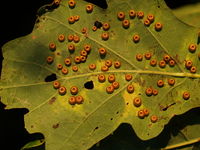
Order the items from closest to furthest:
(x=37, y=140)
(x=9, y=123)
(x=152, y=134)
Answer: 1. (x=152, y=134)
2. (x=37, y=140)
3. (x=9, y=123)

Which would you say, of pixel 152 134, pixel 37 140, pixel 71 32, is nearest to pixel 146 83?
pixel 152 134

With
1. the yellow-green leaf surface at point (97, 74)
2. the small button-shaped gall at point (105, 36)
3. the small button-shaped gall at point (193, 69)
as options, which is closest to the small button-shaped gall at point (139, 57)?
the yellow-green leaf surface at point (97, 74)

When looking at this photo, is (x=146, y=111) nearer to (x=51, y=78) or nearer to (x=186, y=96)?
(x=186, y=96)

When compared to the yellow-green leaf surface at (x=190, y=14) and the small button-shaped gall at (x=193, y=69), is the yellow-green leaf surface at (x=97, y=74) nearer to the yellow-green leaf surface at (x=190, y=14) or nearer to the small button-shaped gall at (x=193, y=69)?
the small button-shaped gall at (x=193, y=69)

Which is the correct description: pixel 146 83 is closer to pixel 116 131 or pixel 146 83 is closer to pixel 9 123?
pixel 116 131

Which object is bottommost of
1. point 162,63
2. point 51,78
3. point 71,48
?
point 51,78

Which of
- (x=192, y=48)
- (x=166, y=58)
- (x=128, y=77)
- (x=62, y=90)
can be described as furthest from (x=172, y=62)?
(x=62, y=90)

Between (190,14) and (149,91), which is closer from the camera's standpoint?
(149,91)

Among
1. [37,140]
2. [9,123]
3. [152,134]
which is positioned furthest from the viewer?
[9,123]
